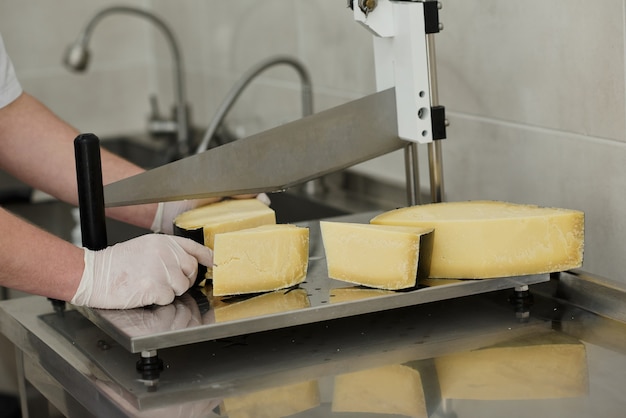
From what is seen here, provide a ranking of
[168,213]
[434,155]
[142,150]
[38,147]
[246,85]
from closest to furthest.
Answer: [434,155]
[168,213]
[38,147]
[246,85]
[142,150]

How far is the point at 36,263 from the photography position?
1.33m

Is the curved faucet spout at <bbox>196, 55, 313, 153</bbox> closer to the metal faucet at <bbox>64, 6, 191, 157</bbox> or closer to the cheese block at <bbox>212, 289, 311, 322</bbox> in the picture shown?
the metal faucet at <bbox>64, 6, 191, 157</bbox>

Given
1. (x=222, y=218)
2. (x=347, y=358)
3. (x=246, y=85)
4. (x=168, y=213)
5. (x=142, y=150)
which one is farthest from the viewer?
(x=142, y=150)

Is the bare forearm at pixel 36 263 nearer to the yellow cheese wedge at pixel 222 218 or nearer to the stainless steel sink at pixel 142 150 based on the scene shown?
the yellow cheese wedge at pixel 222 218

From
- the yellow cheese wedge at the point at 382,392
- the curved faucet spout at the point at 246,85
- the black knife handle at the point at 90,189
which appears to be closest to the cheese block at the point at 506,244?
the yellow cheese wedge at the point at 382,392

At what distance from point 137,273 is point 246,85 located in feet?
3.50

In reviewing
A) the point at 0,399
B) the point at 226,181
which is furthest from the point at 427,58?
the point at 0,399

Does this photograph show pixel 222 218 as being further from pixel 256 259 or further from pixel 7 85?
pixel 7 85

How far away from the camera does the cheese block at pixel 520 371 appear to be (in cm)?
115

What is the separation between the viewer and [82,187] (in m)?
1.34

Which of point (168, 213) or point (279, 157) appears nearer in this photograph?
point (279, 157)

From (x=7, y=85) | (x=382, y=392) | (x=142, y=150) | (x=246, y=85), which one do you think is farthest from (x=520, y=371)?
(x=142, y=150)

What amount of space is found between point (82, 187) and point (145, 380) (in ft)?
0.90

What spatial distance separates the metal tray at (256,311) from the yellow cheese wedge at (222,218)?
0.30ft
